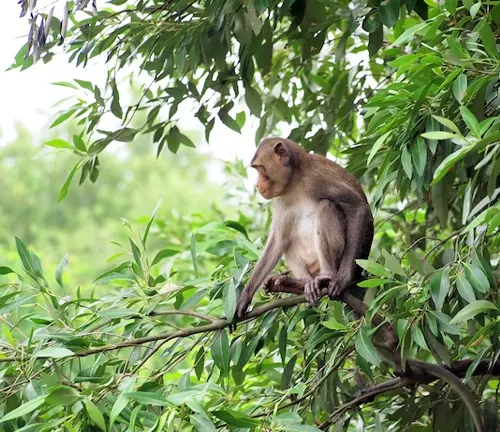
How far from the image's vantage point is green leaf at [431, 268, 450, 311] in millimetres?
3545

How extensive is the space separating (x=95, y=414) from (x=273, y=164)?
245 centimetres

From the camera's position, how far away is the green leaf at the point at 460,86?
3.44 m

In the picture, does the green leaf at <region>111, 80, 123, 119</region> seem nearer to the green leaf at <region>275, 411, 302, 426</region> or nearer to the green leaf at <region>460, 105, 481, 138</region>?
the green leaf at <region>275, 411, 302, 426</region>

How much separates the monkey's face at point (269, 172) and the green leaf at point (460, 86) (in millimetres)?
2113

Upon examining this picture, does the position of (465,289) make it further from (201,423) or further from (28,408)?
(28,408)

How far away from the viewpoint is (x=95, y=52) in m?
4.96

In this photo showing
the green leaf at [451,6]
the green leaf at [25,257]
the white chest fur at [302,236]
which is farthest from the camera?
the white chest fur at [302,236]

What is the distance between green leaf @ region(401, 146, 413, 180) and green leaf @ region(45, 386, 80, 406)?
153 cm

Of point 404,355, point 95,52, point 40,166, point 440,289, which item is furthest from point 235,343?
point 40,166

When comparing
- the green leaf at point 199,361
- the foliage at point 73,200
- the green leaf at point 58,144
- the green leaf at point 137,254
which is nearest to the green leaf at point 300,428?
the green leaf at point 199,361

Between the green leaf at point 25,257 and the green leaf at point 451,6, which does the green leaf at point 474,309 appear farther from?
the green leaf at point 25,257

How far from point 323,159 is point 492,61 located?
2106 millimetres

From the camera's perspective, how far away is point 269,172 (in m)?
5.54

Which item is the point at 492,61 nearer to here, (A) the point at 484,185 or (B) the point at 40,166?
(A) the point at 484,185
